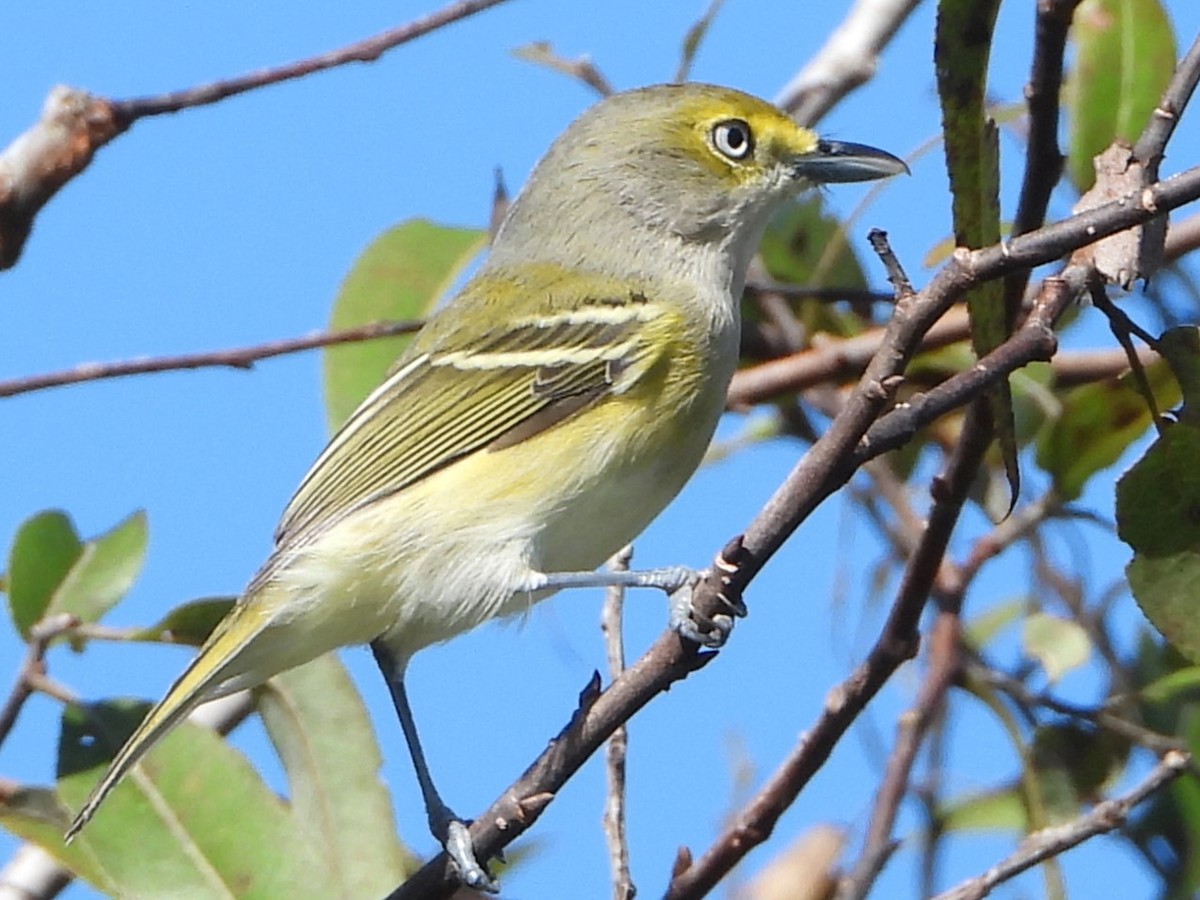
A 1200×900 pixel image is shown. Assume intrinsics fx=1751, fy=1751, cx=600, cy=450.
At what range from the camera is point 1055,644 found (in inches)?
131

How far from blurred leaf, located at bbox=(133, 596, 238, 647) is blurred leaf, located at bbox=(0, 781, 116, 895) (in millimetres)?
354

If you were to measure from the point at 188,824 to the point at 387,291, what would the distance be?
52.5 inches

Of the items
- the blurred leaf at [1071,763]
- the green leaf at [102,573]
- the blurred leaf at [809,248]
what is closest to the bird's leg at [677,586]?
the green leaf at [102,573]

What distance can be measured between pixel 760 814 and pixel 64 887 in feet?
4.40

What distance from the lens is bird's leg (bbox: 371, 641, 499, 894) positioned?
7.55 ft

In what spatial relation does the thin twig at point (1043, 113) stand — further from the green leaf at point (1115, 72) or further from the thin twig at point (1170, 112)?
the green leaf at point (1115, 72)

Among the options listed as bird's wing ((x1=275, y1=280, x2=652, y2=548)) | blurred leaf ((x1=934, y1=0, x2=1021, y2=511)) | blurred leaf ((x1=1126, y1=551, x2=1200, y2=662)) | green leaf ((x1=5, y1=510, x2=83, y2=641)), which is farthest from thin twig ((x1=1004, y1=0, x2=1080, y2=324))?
green leaf ((x1=5, y1=510, x2=83, y2=641))

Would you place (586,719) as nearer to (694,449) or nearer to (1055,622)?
(694,449)

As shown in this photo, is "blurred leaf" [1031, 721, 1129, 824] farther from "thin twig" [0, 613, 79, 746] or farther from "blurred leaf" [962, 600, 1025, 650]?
"thin twig" [0, 613, 79, 746]

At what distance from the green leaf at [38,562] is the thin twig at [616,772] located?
95cm

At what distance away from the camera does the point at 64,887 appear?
2.99 m

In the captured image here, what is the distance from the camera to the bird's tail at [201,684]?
260 centimetres

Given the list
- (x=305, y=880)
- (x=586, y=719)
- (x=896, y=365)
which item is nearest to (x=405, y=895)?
(x=586, y=719)

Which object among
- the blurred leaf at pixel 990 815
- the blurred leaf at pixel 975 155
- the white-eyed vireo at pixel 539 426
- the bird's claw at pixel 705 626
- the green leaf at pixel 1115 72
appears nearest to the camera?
the bird's claw at pixel 705 626
